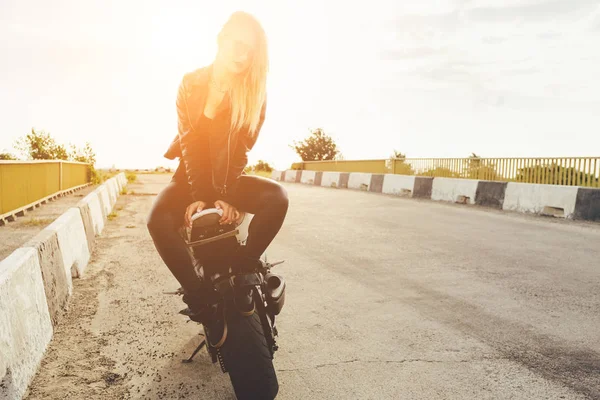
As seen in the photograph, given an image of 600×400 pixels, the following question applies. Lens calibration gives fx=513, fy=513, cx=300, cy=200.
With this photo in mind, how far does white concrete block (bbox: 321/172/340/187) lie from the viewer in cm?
2398

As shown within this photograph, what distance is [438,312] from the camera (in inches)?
166

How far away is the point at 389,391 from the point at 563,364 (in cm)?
118

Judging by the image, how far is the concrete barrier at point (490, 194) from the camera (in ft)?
40.9

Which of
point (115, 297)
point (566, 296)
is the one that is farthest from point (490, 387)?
point (115, 297)

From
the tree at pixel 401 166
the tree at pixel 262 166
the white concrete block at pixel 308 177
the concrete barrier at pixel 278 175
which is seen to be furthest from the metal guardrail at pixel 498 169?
the tree at pixel 262 166

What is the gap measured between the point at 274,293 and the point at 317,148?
41178 millimetres

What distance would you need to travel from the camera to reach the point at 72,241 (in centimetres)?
522

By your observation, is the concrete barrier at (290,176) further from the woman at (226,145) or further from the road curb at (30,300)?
the woman at (226,145)

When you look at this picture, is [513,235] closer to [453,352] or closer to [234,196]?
[453,352]

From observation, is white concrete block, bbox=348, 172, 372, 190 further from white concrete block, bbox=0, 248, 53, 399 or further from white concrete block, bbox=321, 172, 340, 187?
white concrete block, bbox=0, 248, 53, 399

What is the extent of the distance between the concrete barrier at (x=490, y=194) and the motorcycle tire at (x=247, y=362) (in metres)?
11.1

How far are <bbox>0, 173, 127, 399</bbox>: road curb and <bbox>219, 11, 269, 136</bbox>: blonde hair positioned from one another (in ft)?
5.14

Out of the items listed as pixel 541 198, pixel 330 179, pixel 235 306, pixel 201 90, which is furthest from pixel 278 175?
pixel 235 306

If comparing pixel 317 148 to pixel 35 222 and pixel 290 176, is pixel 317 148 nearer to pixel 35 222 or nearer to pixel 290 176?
pixel 290 176
